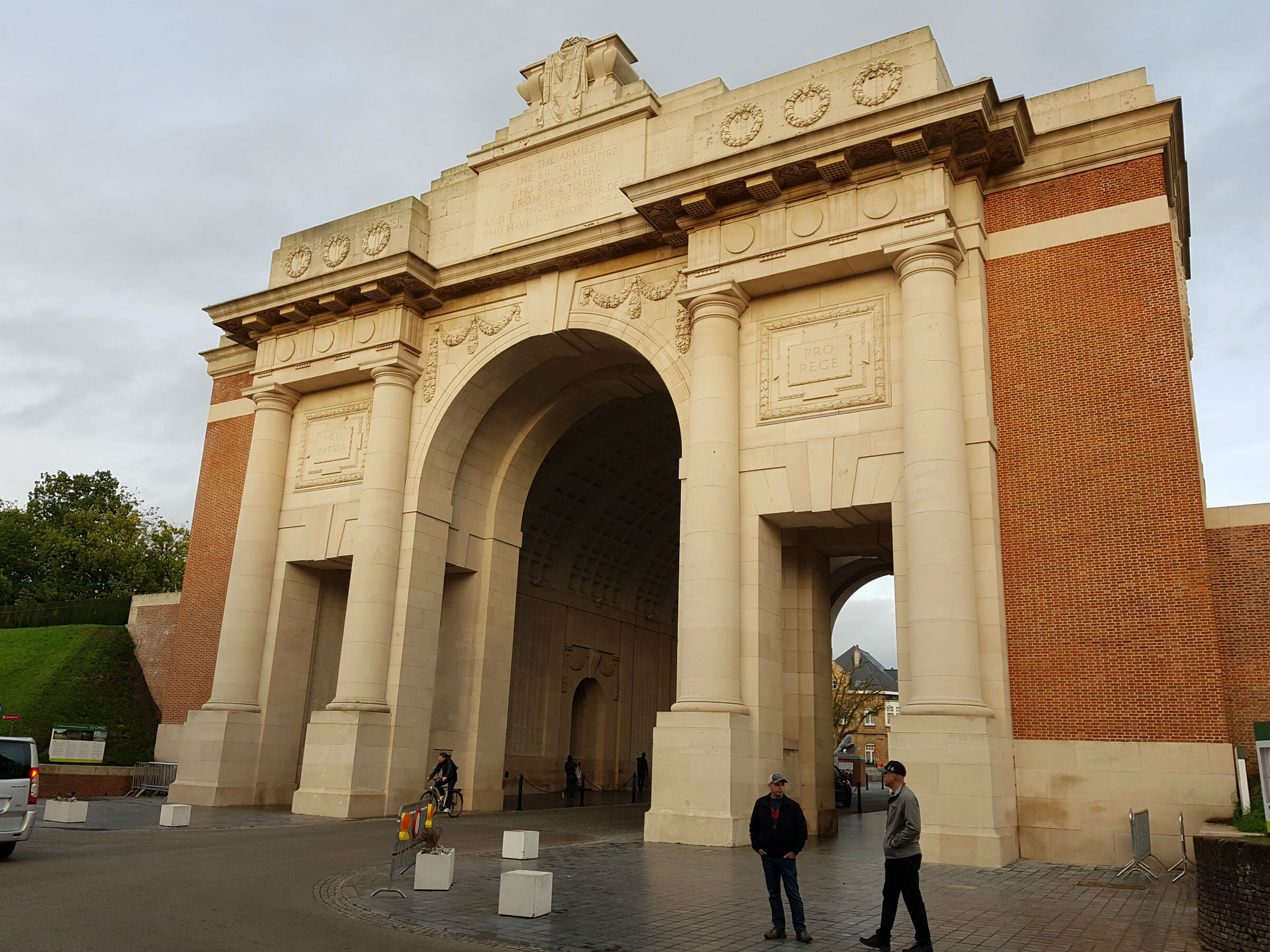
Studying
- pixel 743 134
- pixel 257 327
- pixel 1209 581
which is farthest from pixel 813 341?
pixel 257 327

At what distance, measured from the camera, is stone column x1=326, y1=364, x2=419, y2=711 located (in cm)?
2216

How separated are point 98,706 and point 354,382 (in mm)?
12836

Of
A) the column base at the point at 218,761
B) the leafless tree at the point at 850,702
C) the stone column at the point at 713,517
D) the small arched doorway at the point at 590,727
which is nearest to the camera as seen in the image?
the stone column at the point at 713,517

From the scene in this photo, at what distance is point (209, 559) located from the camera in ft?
91.2

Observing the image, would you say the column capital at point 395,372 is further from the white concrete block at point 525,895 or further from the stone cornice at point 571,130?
the white concrete block at point 525,895

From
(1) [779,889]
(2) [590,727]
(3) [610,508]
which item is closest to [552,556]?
(3) [610,508]

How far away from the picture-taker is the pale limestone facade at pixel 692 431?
1648 centimetres

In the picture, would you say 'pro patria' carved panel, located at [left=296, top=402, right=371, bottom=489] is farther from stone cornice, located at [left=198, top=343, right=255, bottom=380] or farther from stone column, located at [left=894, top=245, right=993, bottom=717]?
stone column, located at [left=894, top=245, right=993, bottom=717]

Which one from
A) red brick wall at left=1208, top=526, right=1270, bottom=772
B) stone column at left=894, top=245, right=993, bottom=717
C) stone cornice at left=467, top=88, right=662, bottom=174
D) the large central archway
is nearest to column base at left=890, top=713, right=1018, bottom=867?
stone column at left=894, top=245, right=993, bottom=717

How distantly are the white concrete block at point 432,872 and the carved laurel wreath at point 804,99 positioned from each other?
15.3 m

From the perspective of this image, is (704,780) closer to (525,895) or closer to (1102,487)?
(525,895)

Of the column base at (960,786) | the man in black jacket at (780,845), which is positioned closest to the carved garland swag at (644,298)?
the column base at (960,786)

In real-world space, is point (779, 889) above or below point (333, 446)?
below

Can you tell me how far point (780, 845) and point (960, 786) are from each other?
22.9 feet
